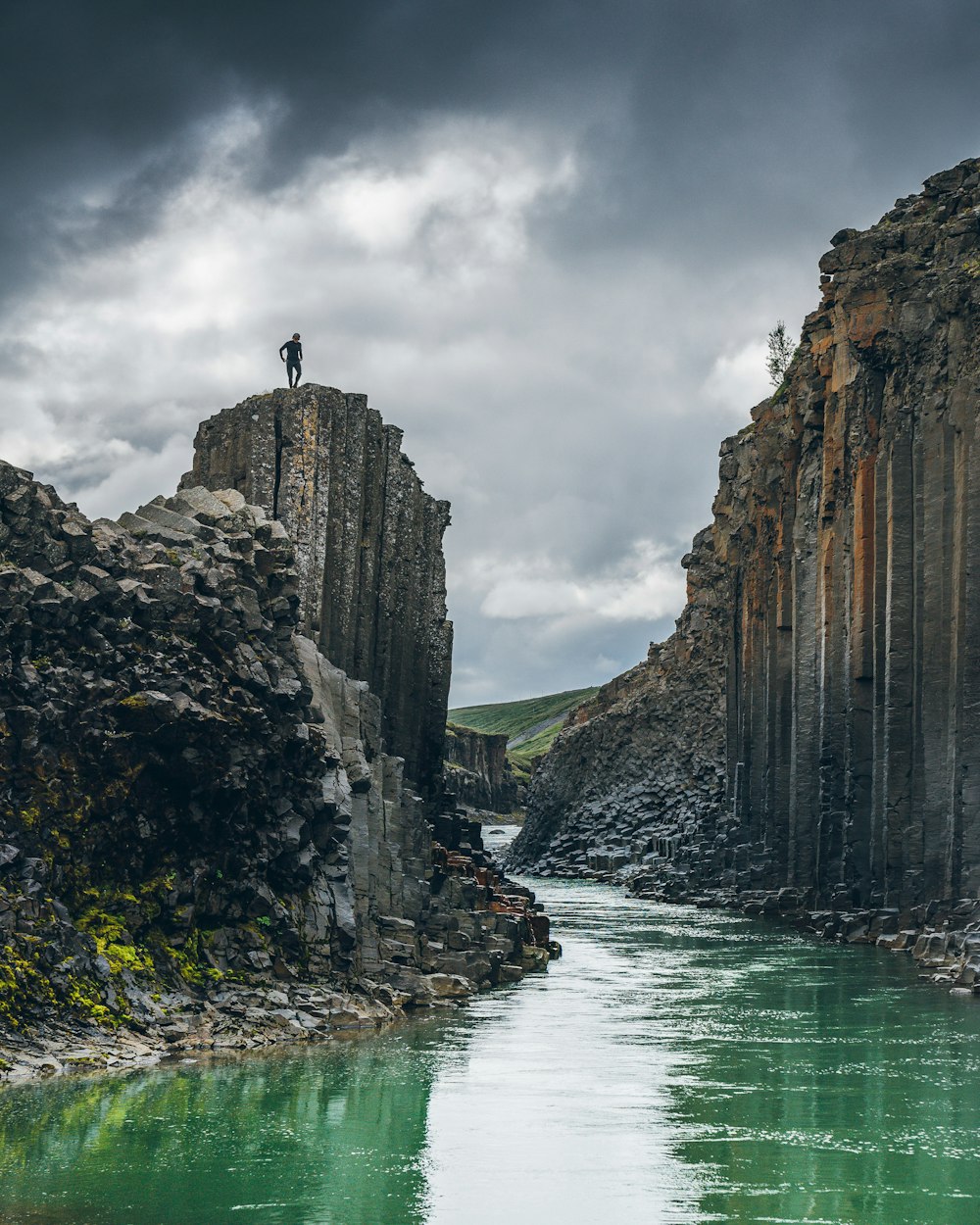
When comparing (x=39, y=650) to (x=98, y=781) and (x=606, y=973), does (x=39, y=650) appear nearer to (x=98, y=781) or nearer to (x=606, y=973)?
(x=98, y=781)

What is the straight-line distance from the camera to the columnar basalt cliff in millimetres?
20016

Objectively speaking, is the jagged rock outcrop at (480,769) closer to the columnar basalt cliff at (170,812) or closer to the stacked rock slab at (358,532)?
the stacked rock slab at (358,532)

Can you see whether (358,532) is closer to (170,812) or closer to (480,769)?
(170,812)

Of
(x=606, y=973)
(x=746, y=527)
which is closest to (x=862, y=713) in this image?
(x=606, y=973)

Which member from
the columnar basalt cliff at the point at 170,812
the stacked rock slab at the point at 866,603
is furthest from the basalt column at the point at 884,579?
the columnar basalt cliff at the point at 170,812

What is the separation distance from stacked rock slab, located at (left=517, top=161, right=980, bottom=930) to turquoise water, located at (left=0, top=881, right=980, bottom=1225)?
1259 cm

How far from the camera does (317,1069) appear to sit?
19391 millimetres

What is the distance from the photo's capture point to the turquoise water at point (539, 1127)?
1335cm

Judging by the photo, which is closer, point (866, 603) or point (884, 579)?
point (884, 579)

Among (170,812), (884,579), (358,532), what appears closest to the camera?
(170,812)

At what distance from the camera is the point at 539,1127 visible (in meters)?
16.4

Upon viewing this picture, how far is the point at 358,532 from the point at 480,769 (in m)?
122

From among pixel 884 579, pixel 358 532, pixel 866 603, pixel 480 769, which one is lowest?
pixel 480 769

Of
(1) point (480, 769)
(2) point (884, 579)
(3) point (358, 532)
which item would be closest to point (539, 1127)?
(2) point (884, 579)
